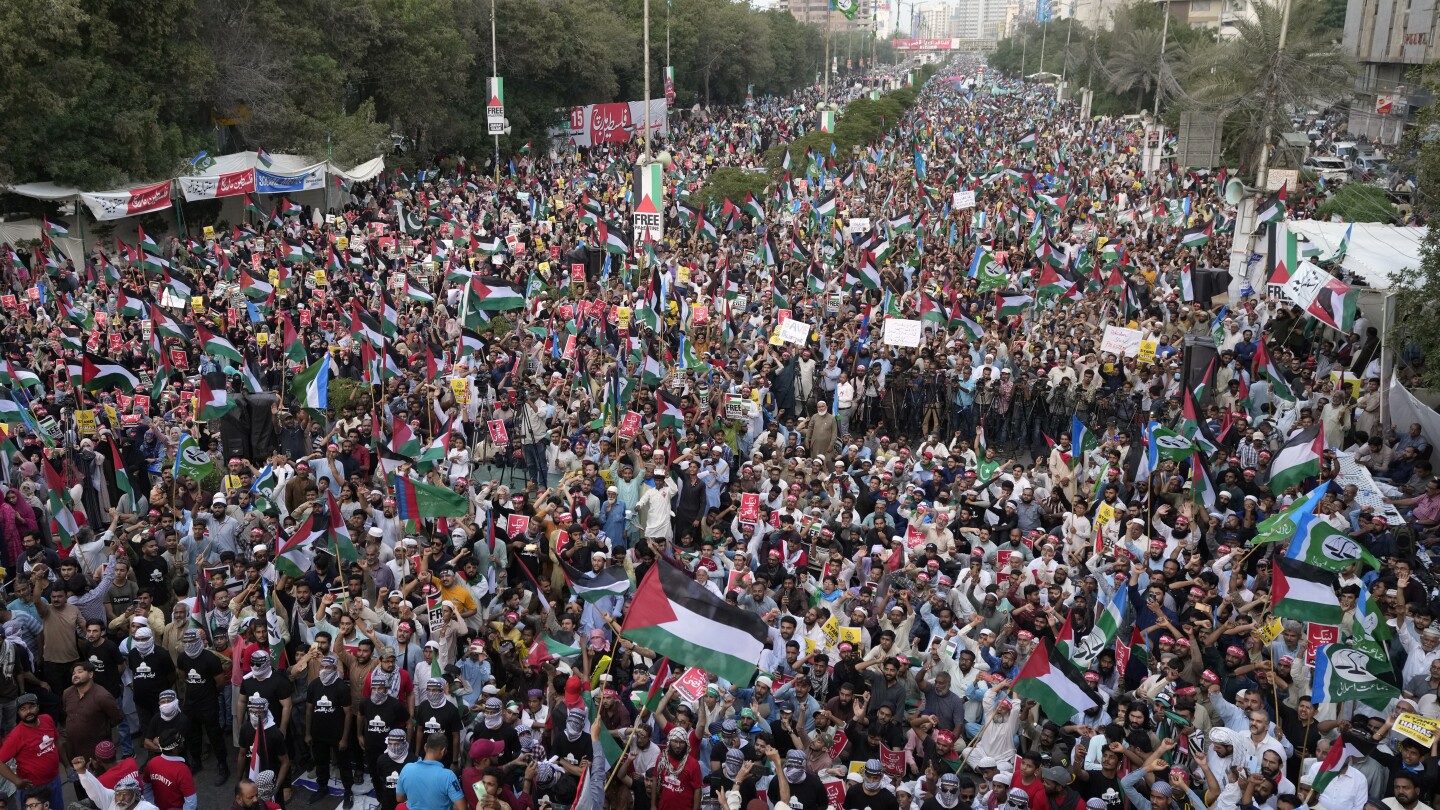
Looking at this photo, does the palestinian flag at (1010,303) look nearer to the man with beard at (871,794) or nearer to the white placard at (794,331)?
the white placard at (794,331)

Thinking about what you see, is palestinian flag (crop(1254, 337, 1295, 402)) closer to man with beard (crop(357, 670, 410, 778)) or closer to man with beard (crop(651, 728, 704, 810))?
man with beard (crop(651, 728, 704, 810))

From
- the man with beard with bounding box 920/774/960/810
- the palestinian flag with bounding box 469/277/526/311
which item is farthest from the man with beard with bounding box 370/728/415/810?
the palestinian flag with bounding box 469/277/526/311

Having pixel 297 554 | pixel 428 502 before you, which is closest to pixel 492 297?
pixel 428 502

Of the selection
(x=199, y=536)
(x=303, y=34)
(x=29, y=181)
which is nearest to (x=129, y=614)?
(x=199, y=536)

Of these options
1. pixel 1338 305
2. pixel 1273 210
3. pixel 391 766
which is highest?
pixel 1273 210

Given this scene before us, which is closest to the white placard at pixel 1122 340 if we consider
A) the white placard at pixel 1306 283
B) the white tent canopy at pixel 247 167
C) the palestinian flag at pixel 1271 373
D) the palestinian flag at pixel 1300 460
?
the palestinian flag at pixel 1271 373

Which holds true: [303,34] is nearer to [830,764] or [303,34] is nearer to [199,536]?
[199,536]

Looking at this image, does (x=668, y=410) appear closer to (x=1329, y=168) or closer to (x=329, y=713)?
(x=329, y=713)
